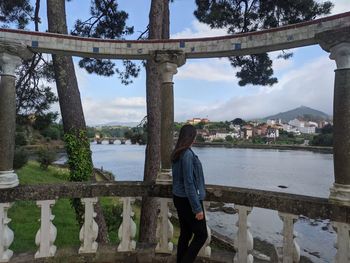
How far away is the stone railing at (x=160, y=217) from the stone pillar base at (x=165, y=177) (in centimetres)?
6

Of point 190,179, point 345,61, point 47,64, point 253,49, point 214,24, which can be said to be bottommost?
point 190,179

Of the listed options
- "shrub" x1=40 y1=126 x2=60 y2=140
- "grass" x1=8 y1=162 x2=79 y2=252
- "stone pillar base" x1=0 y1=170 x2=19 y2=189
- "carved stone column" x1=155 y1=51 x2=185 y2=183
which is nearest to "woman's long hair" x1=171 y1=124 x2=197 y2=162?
"carved stone column" x1=155 y1=51 x2=185 y2=183

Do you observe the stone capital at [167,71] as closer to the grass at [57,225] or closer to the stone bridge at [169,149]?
the stone bridge at [169,149]

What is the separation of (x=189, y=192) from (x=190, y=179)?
0.11 metres

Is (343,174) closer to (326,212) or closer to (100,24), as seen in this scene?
(326,212)

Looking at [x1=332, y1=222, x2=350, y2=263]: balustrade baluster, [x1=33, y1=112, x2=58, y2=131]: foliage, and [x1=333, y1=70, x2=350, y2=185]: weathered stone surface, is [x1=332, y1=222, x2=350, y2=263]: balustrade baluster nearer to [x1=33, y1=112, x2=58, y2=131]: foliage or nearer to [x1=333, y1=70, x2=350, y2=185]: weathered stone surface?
[x1=333, y1=70, x2=350, y2=185]: weathered stone surface

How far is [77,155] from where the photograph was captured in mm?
6316

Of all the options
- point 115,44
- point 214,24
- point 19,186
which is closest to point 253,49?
point 115,44

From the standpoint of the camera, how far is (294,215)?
10.9 feet

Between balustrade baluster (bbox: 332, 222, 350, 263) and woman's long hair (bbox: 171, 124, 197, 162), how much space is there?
5.09 ft

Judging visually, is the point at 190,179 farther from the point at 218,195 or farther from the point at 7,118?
the point at 7,118

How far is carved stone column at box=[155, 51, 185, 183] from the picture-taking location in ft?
14.0

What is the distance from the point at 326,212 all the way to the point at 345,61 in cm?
145

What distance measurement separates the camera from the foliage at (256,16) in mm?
8055
